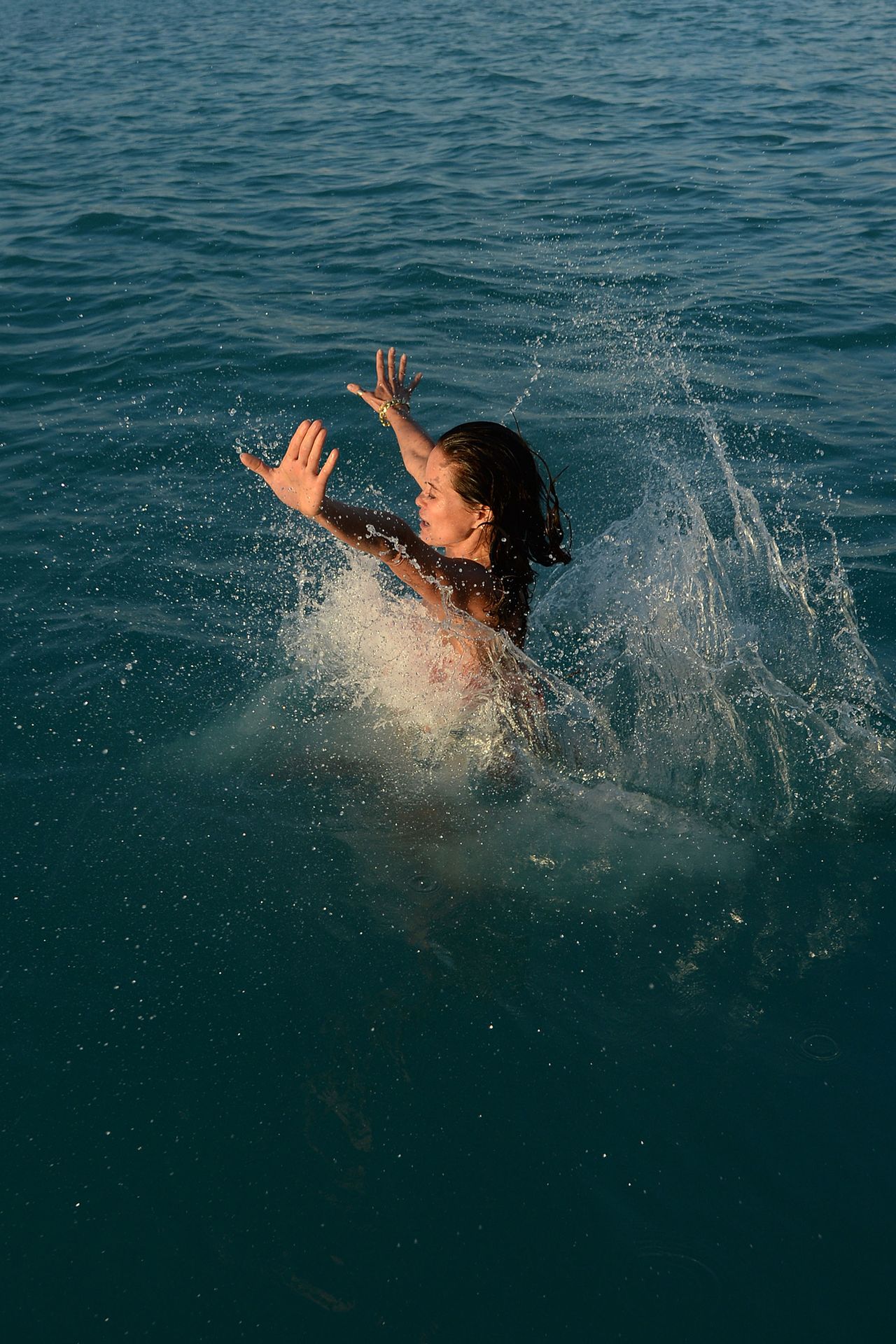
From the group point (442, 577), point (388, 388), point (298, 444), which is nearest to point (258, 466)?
point (298, 444)

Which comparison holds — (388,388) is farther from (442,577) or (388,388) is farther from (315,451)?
(315,451)

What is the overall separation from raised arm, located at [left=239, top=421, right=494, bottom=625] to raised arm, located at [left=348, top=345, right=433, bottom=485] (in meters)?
0.99

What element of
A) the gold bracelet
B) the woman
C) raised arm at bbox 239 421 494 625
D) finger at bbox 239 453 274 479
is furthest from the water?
finger at bbox 239 453 274 479

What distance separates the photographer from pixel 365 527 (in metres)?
3.89

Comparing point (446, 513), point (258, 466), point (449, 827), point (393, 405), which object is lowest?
point (449, 827)

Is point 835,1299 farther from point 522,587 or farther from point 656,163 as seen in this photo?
point 656,163

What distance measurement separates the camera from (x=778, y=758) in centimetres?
491

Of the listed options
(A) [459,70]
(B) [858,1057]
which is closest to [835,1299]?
(B) [858,1057]

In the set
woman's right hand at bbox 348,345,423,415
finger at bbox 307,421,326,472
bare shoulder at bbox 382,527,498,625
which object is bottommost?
bare shoulder at bbox 382,527,498,625

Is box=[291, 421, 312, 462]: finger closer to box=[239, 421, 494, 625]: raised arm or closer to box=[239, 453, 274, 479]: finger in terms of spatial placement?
box=[239, 421, 494, 625]: raised arm

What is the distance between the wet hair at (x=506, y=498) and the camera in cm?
434

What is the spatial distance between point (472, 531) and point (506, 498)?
0.22m

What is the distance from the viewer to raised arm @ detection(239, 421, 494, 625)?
3725mm

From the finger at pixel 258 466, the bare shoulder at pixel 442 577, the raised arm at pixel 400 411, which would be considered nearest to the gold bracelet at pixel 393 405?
the raised arm at pixel 400 411
